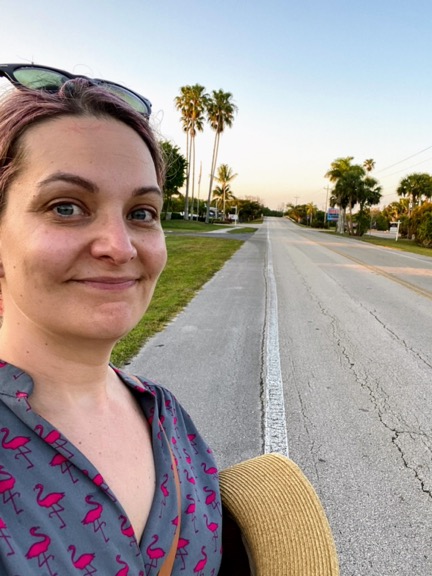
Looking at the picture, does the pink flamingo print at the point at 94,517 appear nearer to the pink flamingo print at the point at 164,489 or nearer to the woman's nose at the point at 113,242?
the pink flamingo print at the point at 164,489

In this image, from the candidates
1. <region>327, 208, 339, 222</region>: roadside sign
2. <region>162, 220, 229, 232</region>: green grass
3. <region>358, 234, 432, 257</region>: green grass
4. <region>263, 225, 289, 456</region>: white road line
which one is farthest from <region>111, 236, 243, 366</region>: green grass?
<region>327, 208, 339, 222</region>: roadside sign

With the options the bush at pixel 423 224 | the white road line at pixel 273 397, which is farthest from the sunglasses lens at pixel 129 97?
the bush at pixel 423 224

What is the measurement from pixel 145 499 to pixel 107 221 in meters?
0.71

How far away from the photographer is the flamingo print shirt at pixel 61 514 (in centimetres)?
80

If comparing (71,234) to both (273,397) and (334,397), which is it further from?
(334,397)

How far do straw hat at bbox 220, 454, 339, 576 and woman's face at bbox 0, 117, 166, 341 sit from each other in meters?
0.81

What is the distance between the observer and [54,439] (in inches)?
35.7

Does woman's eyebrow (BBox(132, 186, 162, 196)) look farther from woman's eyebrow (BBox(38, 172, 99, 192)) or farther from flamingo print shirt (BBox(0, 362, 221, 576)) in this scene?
flamingo print shirt (BBox(0, 362, 221, 576))

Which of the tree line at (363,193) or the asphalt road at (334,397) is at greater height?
the tree line at (363,193)

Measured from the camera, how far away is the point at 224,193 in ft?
321

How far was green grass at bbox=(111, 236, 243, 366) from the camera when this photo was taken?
200 inches

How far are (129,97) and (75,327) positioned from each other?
2.40ft

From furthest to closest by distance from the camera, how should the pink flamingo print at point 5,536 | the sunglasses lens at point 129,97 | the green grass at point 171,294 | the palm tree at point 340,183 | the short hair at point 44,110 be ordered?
the palm tree at point 340,183, the green grass at point 171,294, the sunglasses lens at point 129,97, the short hair at point 44,110, the pink flamingo print at point 5,536

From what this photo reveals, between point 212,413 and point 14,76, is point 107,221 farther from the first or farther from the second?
point 212,413
